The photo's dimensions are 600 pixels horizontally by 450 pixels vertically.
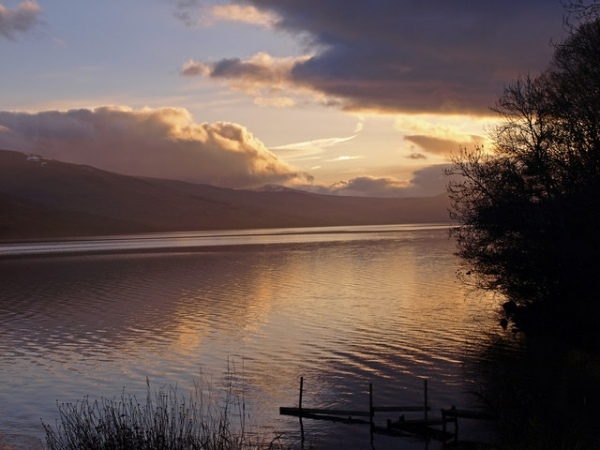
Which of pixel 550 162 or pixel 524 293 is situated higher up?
pixel 550 162

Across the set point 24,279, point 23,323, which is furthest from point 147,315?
point 24,279

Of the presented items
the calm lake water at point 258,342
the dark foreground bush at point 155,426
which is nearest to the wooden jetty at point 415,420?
the calm lake water at point 258,342

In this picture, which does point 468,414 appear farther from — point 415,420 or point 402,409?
point 402,409

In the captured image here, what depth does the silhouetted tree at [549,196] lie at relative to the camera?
34.3 meters

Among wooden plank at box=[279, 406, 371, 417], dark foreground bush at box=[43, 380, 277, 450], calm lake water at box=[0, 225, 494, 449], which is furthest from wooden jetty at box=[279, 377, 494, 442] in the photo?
dark foreground bush at box=[43, 380, 277, 450]

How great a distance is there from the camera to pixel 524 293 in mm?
42344

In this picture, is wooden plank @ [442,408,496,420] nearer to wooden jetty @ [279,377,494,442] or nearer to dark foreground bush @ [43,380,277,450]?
wooden jetty @ [279,377,494,442]

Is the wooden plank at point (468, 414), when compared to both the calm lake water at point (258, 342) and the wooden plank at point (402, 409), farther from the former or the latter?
the calm lake water at point (258, 342)

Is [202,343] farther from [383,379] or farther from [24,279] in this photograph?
[24,279]

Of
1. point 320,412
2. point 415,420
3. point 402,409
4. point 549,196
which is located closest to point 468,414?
point 415,420

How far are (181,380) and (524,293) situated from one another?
22.4 metres

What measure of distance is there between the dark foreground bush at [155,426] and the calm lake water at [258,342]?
1.21 meters

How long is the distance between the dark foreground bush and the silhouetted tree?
19.6 meters

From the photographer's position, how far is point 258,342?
41.1m
